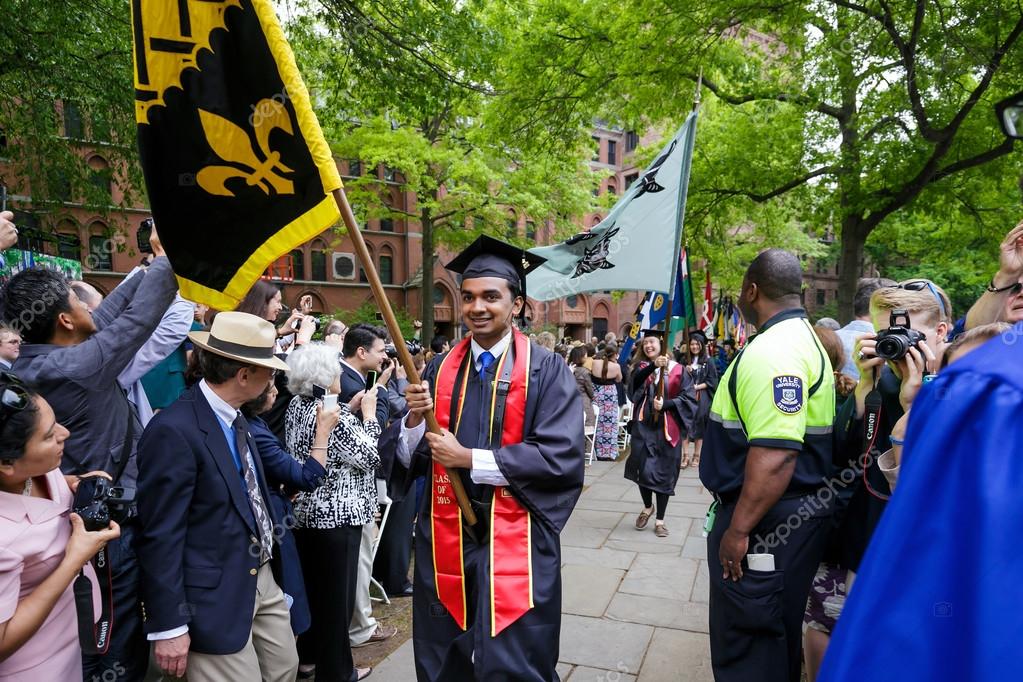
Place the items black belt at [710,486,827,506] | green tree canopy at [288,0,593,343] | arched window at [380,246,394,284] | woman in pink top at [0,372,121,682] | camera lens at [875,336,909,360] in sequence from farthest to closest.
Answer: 1. arched window at [380,246,394,284]
2. green tree canopy at [288,0,593,343]
3. black belt at [710,486,827,506]
4. camera lens at [875,336,909,360]
5. woman in pink top at [0,372,121,682]

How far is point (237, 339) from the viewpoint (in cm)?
264

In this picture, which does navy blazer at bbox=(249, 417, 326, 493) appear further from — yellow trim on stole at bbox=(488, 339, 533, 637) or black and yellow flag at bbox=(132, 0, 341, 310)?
yellow trim on stole at bbox=(488, 339, 533, 637)

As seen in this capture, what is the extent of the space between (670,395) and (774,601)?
4.55m

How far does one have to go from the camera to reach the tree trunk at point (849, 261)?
12016mm

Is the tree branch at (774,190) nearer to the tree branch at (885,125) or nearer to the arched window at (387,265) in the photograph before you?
the tree branch at (885,125)

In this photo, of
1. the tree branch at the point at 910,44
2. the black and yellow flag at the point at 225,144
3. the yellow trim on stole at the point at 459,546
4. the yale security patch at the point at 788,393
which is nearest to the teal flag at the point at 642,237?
the yale security patch at the point at 788,393

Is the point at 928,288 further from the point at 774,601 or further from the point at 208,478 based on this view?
the point at 208,478

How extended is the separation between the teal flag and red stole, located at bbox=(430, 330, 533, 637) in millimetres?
2321

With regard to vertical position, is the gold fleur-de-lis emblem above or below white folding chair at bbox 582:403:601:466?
above

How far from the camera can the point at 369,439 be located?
3715mm

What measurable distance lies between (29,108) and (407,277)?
27228 millimetres

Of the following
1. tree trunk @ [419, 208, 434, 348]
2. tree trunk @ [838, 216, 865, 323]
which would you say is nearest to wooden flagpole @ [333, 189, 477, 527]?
tree trunk @ [838, 216, 865, 323]

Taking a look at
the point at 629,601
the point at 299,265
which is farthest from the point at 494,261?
the point at 299,265

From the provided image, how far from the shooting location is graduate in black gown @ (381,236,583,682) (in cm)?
259
